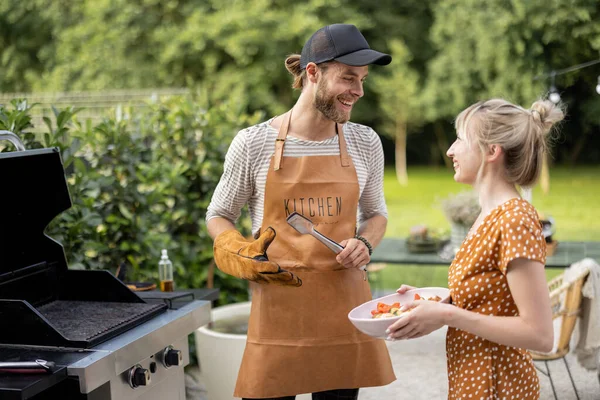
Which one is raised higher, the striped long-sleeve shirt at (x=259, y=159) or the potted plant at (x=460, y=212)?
the striped long-sleeve shirt at (x=259, y=159)

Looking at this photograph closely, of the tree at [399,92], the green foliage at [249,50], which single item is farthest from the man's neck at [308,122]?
the tree at [399,92]

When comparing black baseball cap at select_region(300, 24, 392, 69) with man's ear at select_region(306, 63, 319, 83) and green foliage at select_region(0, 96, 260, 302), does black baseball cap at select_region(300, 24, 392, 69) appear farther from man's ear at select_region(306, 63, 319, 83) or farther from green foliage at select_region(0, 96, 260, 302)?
green foliage at select_region(0, 96, 260, 302)

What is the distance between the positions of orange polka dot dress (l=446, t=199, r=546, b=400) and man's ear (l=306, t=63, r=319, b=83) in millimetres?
724

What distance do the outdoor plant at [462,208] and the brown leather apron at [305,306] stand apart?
9.12 feet

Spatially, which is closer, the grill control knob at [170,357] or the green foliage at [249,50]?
the grill control knob at [170,357]

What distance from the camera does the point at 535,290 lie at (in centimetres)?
153

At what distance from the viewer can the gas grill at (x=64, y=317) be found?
168 centimetres

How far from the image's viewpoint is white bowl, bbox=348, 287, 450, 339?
5.52 feet

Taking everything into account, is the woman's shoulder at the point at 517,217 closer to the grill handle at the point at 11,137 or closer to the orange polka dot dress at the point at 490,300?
the orange polka dot dress at the point at 490,300

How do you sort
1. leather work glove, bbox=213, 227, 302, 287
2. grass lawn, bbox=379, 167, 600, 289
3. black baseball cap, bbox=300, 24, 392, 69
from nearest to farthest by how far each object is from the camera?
1. leather work glove, bbox=213, 227, 302, 287
2. black baseball cap, bbox=300, 24, 392, 69
3. grass lawn, bbox=379, 167, 600, 289

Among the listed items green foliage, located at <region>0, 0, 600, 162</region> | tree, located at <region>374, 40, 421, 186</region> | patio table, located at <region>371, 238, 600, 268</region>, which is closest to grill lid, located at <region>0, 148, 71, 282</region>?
patio table, located at <region>371, 238, 600, 268</region>

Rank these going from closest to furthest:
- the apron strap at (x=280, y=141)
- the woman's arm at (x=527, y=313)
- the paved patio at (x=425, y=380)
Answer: the woman's arm at (x=527, y=313), the apron strap at (x=280, y=141), the paved patio at (x=425, y=380)

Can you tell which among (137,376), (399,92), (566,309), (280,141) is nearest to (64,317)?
(137,376)

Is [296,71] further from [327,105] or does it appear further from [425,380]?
[425,380]
